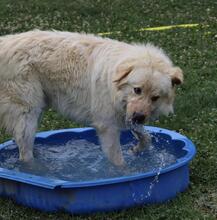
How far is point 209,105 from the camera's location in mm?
9695

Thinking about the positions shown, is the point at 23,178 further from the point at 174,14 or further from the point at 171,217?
the point at 174,14

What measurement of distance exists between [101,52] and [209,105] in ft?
10.1

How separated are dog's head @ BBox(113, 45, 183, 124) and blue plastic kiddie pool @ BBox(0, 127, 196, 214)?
0.61m

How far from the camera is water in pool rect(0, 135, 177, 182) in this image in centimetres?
737

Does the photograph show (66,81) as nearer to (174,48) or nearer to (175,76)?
(175,76)

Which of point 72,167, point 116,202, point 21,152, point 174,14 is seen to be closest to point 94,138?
point 72,167

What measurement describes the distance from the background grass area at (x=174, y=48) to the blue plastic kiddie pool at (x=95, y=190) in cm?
9

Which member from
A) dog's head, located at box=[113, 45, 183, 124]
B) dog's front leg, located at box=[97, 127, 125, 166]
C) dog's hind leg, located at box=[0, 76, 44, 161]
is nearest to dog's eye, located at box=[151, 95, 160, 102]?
dog's head, located at box=[113, 45, 183, 124]

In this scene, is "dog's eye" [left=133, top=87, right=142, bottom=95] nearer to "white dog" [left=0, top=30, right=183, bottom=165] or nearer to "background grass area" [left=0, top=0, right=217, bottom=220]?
"white dog" [left=0, top=30, right=183, bottom=165]

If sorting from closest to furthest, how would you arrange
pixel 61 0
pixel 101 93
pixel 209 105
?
pixel 101 93 < pixel 209 105 < pixel 61 0

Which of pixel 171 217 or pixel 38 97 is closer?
pixel 171 217

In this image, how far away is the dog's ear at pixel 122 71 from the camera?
6570 millimetres

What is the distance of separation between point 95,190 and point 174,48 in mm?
7427

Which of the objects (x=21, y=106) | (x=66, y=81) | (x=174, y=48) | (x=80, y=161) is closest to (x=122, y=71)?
(x=66, y=81)
